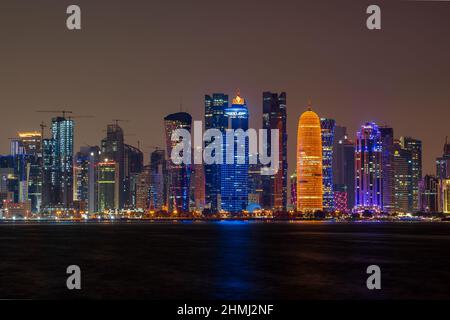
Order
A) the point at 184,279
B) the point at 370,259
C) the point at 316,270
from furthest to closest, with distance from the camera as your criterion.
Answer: the point at 370,259
the point at 316,270
the point at 184,279

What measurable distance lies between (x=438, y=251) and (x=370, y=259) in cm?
1626

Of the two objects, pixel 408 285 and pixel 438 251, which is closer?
pixel 408 285

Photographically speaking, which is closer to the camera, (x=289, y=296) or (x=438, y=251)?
(x=289, y=296)

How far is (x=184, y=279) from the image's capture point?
51781 millimetres
